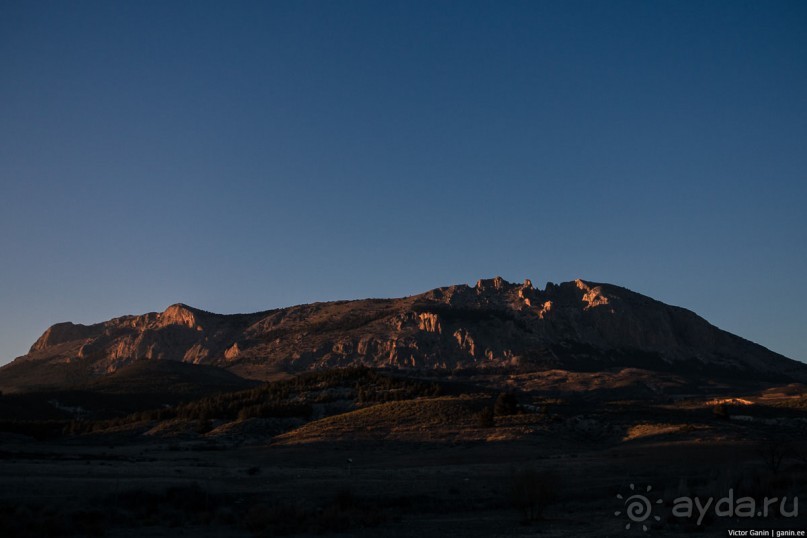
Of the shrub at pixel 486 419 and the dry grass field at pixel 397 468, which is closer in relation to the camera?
the dry grass field at pixel 397 468

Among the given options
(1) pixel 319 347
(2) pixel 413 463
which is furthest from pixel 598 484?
(1) pixel 319 347

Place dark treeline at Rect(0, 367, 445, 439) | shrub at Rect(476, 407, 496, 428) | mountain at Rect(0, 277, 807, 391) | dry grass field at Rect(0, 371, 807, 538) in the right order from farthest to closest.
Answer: mountain at Rect(0, 277, 807, 391) → dark treeline at Rect(0, 367, 445, 439) → shrub at Rect(476, 407, 496, 428) → dry grass field at Rect(0, 371, 807, 538)

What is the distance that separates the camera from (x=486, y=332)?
17488 centimetres

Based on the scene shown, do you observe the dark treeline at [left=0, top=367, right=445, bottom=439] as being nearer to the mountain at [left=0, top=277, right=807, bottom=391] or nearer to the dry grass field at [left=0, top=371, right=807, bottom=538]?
the dry grass field at [left=0, top=371, right=807, bottom=538]

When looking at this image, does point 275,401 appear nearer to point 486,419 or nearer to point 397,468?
point 486,419

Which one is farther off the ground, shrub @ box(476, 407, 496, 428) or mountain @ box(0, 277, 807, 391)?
mountain @ box(0, 277, 807, 391)

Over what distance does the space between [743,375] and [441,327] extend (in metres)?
70.8

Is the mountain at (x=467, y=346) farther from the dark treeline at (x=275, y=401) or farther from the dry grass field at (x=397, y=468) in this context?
the dry grass field at (x=397, y=468)

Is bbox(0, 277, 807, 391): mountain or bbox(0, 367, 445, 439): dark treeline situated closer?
bbox(0, 367, 445, 439): dark treeline

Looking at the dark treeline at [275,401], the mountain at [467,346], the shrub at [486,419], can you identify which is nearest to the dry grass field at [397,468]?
the shrub at [486,419]

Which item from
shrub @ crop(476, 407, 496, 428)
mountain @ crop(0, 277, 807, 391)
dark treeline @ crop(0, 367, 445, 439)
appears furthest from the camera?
mountain @ crop(0, 277, 807, 391)

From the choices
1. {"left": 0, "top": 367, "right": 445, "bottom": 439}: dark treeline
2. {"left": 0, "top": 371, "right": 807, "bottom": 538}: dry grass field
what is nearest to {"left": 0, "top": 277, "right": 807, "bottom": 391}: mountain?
{"left": 0, "top": 367, "right": 445, "bottom": 439}: dark treeline

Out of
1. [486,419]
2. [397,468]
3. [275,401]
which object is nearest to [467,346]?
[275,401]

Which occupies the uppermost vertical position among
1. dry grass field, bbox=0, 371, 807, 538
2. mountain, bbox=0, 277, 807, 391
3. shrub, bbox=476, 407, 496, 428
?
mountain, bbox=0, 277, 807, 391
